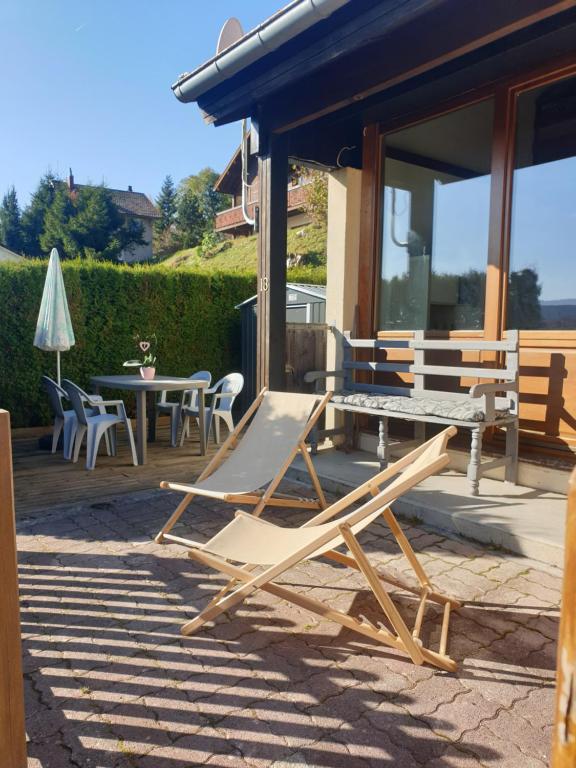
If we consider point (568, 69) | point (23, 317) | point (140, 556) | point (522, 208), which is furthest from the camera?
point (23, 317)

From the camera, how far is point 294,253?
20969mm

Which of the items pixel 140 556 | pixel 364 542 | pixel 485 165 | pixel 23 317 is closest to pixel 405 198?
pixel 485 165

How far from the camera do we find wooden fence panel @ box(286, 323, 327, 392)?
27.0ft

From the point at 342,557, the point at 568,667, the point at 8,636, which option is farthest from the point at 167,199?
the point at 568,667

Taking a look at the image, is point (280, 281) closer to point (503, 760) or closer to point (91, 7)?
point (503, 760)

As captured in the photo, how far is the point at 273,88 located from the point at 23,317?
507 centimetres

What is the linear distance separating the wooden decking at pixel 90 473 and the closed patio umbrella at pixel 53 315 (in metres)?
1.31

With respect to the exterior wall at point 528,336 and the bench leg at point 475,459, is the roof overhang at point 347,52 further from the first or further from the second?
the bench leg at point 475,459

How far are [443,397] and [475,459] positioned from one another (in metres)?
0.82

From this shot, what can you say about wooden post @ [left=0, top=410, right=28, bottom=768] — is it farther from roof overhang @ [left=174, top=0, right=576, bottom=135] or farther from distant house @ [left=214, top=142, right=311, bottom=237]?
distant house @ [left=214, top=142, right=311, bottom=237]

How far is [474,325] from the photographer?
4.81 metres

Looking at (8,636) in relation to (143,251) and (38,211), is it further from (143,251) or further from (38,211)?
(143,251)

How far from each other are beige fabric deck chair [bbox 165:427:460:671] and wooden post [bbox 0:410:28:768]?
963 mm

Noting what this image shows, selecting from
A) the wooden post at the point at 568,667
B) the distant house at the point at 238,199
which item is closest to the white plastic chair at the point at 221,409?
the wooden post at the point at 568,667
